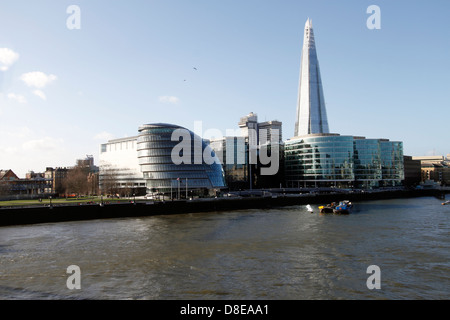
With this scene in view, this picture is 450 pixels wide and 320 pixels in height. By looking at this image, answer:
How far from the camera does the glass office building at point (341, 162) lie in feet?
491

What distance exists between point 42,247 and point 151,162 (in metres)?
Answer: 71.9

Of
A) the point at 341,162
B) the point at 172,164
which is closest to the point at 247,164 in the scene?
the point at 341,162

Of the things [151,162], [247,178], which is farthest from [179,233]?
[247,178]

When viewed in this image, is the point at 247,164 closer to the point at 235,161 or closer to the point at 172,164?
the point at 235,161

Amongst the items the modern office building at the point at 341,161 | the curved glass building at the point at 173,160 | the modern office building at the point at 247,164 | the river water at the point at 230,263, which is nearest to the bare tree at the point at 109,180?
the curved glass building at the point at 173,160

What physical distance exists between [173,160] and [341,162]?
73286mm

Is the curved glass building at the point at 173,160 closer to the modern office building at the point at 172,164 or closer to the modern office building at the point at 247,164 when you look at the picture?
the modern office building at the point at 172,164

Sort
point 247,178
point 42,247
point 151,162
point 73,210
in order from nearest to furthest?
point 42,247 → point 73,210 → point 151,162 → point 247,178

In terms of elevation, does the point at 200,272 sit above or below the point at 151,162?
below

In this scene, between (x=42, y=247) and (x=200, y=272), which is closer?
(x=200, y=272)

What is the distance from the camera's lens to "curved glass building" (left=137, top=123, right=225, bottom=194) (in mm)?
106438

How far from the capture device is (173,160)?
106812mm
